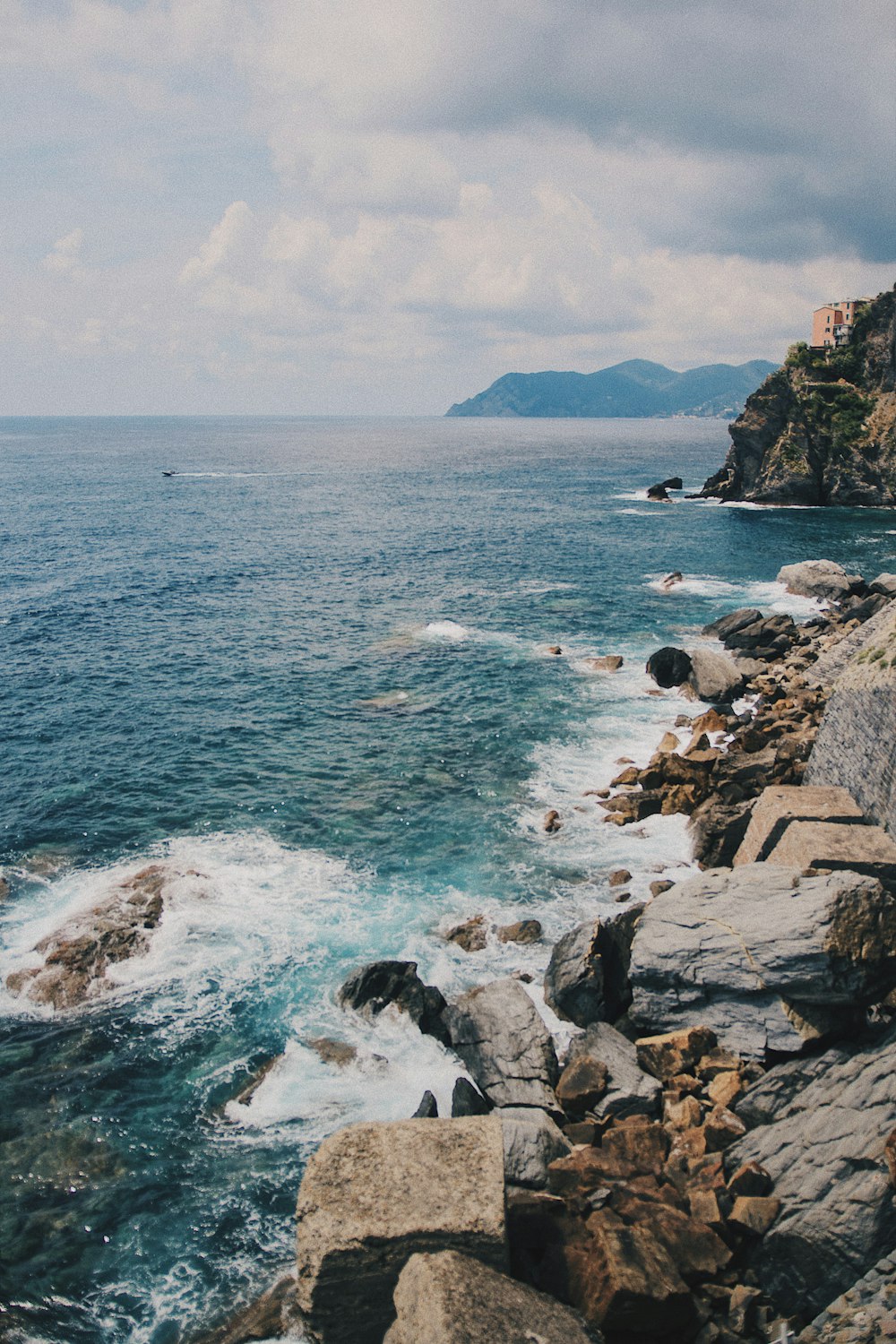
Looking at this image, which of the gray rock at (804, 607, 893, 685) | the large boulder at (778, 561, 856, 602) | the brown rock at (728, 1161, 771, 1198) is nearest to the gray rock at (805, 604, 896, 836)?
the gray rock at (804, 607, 893, 685)

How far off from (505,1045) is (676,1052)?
14.0ft

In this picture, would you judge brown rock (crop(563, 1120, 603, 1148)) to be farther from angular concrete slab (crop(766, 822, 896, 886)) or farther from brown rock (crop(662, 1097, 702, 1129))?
angular concrete slab (crop(766, 822, 896, 886))

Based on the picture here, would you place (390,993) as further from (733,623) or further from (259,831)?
(733,623)

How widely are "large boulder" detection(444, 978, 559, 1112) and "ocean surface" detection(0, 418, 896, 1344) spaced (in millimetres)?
1134

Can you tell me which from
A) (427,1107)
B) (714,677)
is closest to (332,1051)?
(427,1107)

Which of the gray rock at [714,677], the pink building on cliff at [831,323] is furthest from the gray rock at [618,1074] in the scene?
the pink building on cliff at [831,323]

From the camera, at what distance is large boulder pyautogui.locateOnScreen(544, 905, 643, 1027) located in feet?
71.6

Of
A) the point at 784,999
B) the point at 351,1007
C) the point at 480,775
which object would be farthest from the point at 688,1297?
the point at 480,775

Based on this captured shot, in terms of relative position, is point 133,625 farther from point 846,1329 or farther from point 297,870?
point 846,1329

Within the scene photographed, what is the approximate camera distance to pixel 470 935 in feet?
85.9

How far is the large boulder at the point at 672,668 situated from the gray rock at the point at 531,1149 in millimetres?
33059

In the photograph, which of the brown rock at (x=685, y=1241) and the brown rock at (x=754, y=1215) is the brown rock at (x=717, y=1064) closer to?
the brown rock at (x=754, y=1215)

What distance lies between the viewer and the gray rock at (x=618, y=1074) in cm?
1783

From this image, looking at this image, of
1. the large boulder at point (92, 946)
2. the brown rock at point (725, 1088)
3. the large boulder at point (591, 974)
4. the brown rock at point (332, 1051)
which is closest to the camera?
the brown rock at point (725, 1088)
